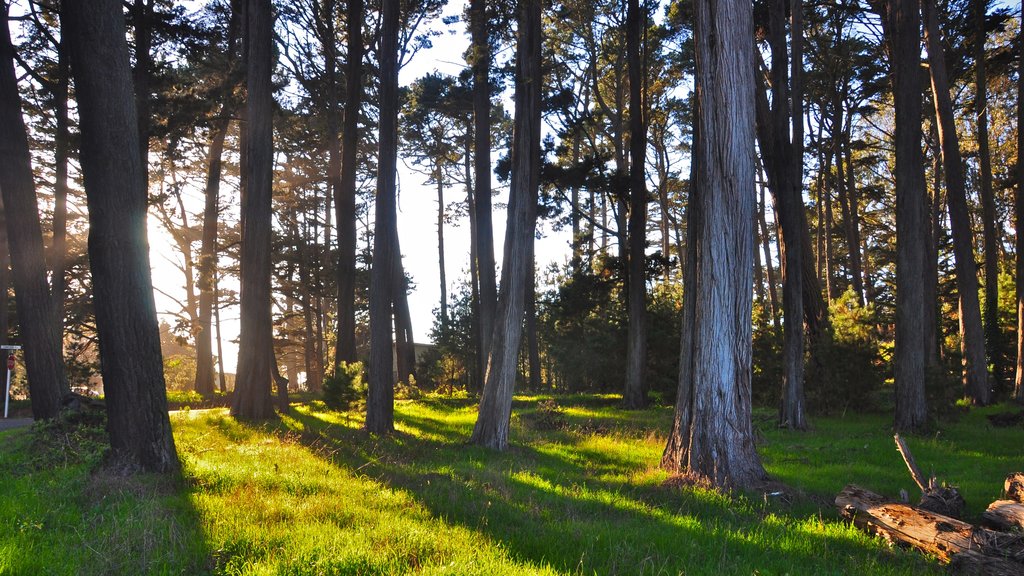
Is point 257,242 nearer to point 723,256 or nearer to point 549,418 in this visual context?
point 549,418

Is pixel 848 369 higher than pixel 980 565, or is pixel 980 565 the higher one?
pixel 848 369

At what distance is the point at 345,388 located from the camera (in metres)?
17.8

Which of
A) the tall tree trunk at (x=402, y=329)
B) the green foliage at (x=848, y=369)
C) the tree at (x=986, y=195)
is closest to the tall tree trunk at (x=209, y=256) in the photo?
the tall tree trunk at (x=402, y=329)

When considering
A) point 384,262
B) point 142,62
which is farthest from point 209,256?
point 384,262

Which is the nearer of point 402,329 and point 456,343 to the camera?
point 402,329

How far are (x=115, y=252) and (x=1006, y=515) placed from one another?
9.88 meters

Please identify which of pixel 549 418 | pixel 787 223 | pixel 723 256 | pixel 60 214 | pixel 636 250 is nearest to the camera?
pixel 723 256

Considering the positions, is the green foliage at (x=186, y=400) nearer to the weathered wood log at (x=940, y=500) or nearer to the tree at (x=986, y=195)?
the weathered wood log at (x=940, y=500)

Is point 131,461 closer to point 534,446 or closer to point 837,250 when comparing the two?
point 534,446

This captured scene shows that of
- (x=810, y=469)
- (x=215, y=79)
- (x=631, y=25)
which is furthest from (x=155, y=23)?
(x=810, y=469)

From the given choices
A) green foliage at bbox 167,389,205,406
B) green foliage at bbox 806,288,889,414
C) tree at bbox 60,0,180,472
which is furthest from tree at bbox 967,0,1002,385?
green foliage at bbox 167,389,205,406

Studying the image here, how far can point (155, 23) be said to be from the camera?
16.5m

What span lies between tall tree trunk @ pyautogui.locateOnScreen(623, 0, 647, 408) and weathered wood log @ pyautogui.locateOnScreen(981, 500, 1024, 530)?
1288cm

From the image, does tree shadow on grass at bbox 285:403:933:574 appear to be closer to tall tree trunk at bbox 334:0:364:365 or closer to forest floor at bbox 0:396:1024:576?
forest floor at bbox 0:396:1024:576
